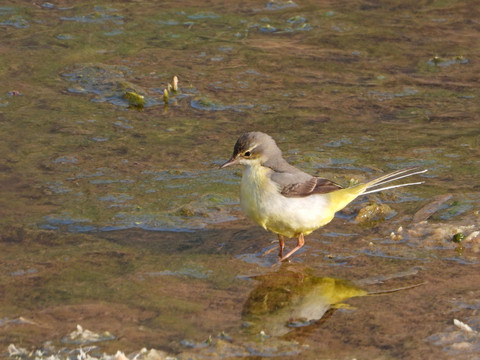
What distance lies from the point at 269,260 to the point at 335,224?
1.01 metres

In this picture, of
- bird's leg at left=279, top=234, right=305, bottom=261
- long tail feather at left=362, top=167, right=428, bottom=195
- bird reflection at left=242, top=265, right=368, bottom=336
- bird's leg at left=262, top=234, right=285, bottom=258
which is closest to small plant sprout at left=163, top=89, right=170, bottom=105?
long tail feather at left=362, top=167, right=428, bottom=195

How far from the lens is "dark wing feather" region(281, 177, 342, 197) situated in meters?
7.52

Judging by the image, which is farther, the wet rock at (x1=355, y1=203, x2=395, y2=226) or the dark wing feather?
the wet rock at (x1=355, y1=203, x2=395, y2=226)

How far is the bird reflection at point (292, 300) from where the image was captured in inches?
257

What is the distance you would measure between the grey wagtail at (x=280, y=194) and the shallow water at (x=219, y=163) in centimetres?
39

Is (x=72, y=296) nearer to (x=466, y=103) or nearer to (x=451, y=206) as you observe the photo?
(x=451, y=206)

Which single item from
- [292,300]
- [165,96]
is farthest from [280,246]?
[165,96]

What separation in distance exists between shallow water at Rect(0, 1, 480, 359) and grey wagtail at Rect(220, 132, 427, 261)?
0.39m

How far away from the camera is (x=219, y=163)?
9.73 m

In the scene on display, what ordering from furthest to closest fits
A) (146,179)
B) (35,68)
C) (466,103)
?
(35,68) < (466,103) < (146,179)

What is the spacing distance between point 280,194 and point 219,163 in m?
2.34

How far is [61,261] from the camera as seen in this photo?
296 inches

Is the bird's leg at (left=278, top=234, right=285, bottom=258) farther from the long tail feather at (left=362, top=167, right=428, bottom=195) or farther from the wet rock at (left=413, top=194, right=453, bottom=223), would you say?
the wet rock at (left=413, top=194, right=453, bottom=223)

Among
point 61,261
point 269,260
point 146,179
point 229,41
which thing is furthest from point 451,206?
point 229,41
